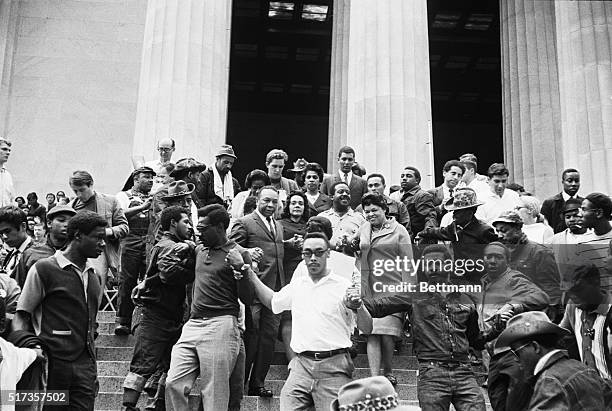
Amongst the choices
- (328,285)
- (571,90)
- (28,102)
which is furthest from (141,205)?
(28,102)

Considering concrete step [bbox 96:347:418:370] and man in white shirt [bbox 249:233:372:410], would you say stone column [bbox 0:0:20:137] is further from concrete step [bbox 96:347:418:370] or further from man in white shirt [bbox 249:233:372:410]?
man in white shirt [bbox 249:233:372:410]

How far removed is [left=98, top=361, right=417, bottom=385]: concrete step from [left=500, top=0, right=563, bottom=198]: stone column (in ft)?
43.4

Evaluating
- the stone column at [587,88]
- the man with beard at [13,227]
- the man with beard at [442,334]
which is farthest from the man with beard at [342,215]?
the stone column at [587,88]

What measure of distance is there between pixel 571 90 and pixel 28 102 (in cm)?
1562

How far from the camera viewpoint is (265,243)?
952 cm

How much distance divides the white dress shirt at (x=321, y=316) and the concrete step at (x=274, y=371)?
80.6 inches

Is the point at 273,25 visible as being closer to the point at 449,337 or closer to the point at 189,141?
the point at 189,141

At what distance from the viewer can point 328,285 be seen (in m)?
7.61

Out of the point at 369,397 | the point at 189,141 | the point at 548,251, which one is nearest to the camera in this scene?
the point at 369,397

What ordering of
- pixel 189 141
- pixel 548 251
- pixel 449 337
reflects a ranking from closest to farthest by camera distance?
pixel 449 337
pixel 548 251
pixel 189 141

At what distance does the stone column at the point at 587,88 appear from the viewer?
1697 cm

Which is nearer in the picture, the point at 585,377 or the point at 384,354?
the point at 585,377

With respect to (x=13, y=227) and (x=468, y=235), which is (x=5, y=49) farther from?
(x=468, y=235)

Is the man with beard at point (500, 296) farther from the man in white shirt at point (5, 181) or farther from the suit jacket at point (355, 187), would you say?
the man in white shirt at point (5, 181)
